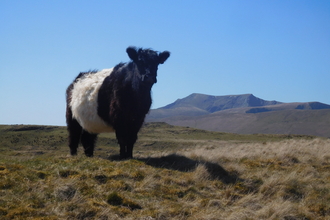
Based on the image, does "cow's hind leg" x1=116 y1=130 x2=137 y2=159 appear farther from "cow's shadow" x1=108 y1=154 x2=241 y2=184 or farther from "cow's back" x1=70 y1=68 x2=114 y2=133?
"cow's back" x1=70 y1=68 x2=114 y2=133

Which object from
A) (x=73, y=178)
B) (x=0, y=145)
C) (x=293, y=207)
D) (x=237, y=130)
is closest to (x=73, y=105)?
(x=73, y=178)

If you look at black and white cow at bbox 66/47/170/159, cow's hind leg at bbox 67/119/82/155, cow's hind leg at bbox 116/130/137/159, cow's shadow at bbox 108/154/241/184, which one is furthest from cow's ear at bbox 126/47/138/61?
cow's hind leg at bbox 67/119/82/155

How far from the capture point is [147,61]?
12383 mm

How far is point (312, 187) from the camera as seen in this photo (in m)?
9.41

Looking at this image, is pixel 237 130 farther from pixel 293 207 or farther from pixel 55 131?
pixel 293 207

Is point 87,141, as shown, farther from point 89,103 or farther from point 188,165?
point 188,165

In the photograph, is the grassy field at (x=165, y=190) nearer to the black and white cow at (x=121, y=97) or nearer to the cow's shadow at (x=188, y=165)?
the cow's shadow at (x=188, y=165)

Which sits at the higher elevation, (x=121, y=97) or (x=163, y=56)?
(x=163, y=56)

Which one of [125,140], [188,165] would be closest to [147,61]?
[125,140]

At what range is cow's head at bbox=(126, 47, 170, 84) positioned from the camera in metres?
12.0

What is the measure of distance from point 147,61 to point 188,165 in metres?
3.65

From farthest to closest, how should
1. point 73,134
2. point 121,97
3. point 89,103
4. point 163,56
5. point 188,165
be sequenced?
point 73,134 < point 89,103 < point 163,56 < point 121,97 < point 188,165

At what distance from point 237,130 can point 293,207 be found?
7388 inches

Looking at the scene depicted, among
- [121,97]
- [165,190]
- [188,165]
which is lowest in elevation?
[165,190]
